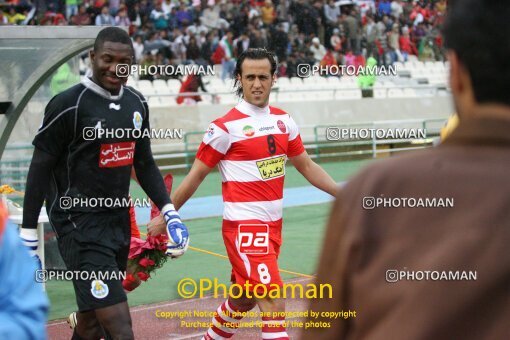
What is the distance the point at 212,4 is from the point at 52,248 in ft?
52.6

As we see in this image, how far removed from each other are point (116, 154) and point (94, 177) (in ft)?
0.62

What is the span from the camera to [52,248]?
1008 cm

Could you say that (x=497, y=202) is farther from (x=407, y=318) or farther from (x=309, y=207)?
(x=309, y=207)

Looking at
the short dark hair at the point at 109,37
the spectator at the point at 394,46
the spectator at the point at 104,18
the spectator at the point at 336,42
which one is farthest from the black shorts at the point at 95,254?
the spectator at the point at 394,46

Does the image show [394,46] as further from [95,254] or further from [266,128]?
[95,254]

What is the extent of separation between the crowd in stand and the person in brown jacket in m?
19.6

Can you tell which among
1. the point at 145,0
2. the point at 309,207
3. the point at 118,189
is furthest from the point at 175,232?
the point at 145,0

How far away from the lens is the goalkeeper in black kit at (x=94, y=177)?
5.70 m

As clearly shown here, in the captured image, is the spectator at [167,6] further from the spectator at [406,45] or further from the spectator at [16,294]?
the spectator at [16,294]

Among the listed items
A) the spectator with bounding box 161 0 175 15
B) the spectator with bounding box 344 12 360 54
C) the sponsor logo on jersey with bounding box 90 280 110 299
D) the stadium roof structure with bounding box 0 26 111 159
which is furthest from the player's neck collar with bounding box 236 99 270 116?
the spectator with bounding box 344 12 360 54

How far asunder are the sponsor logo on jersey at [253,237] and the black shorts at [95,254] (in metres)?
1.02

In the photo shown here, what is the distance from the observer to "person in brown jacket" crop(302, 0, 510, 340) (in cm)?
178

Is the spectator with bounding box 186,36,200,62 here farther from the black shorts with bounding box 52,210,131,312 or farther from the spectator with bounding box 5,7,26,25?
the black shorts with bounding box 52,210,131,312

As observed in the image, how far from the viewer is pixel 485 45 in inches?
71.5
